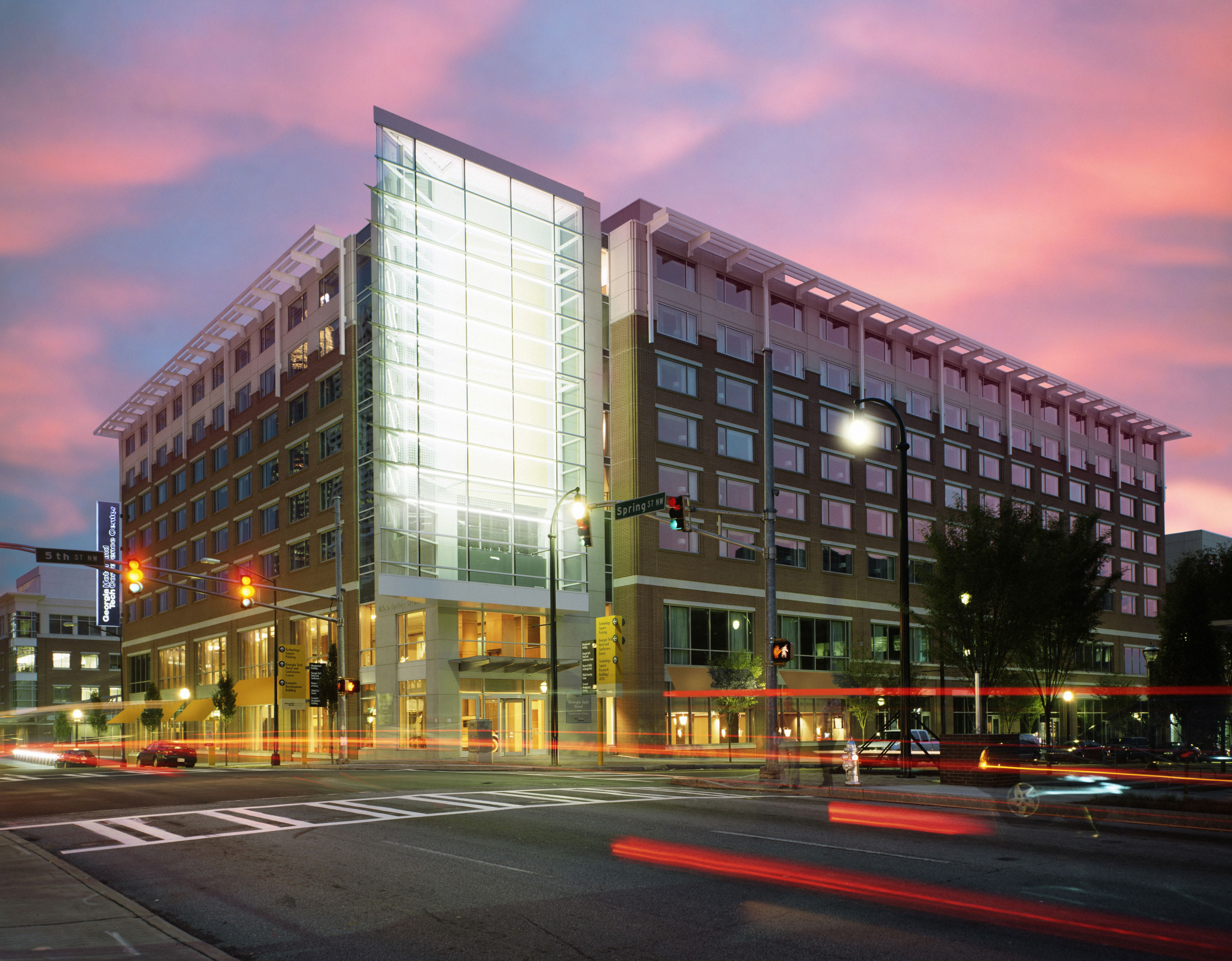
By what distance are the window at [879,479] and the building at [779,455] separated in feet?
0.46

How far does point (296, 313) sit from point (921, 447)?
4160 cm

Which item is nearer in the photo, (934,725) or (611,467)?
(611,467)

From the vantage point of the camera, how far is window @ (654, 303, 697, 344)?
56.1 meters

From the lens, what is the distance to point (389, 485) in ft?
160

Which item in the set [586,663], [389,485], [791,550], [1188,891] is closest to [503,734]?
[586,663]

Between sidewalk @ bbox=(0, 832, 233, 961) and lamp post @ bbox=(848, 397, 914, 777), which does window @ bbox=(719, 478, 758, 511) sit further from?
sidewalk @ bbox=(0, 832, 233, 961)

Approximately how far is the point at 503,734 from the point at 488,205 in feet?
86.8

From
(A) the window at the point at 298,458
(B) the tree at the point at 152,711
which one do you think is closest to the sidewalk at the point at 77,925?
(A) the window at the point at 298,458

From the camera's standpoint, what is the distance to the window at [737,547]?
188 feet

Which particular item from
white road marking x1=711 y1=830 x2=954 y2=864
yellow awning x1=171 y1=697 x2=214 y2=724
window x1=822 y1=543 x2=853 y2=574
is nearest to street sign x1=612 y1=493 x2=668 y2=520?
white road marking x1=711 y1=830 x2=954 y2=864

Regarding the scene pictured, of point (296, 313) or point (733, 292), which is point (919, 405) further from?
point (296, 313)

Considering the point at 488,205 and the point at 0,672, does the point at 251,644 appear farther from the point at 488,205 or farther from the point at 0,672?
the point at 0,672

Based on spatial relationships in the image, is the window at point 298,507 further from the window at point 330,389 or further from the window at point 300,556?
the window at point 330,389

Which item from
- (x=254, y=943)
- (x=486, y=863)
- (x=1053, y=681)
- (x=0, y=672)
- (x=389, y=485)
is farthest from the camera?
(x=0, y=672)
